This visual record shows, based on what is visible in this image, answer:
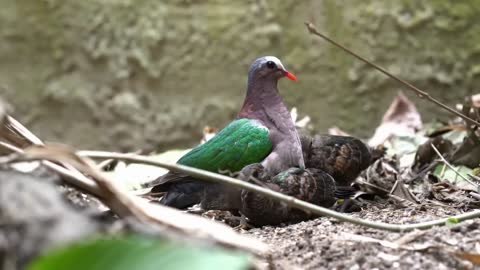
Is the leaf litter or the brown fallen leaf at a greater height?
the brown fallen leaf

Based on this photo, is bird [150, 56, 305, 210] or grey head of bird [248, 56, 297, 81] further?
grey head of bird [248, 56, 297, 81]

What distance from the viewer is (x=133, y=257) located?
838 millimetres

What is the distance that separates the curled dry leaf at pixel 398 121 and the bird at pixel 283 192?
119cm

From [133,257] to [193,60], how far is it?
342 centimetres

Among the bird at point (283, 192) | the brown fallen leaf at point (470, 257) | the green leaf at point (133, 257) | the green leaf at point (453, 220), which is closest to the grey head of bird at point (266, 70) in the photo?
the bird at point (283, 192)

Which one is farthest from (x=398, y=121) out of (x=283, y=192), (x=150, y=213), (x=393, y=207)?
(x=150, y=213)

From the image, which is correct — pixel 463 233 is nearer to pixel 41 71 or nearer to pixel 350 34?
pixel 350 34

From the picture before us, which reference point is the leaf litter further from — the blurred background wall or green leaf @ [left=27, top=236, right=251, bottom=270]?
the blurred background wall

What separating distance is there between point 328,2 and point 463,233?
2.62 m

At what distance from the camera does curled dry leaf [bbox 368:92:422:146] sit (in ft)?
11.6

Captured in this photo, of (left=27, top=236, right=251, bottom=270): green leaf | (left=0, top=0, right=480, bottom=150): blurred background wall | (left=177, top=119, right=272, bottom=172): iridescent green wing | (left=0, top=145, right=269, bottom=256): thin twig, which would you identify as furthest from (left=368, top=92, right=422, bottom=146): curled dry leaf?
(left=27, top=236, right=251, bottom=270): green leaf

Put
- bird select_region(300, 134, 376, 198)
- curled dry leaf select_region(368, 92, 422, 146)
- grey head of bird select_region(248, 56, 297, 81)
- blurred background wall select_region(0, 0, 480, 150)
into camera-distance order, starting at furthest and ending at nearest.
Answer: blurred background wall select_region(0, 0, 480, 150) < curled dry leaf select_region(368, 92, 422, 146) < grey head of bird select_region(248, 56, 297, 81) < bird select_region(300, 134, 376, 198)

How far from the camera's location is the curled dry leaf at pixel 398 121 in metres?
3.53

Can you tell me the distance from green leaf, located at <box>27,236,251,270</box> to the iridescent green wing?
157 centimetres
